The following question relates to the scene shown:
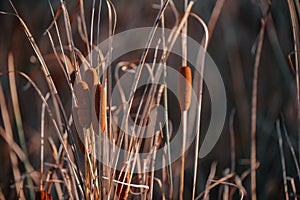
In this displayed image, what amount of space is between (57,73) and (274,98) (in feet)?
2.51

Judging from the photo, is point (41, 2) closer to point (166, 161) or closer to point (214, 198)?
point (214, 198)

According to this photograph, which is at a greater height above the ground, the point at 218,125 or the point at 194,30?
the point at 194,30

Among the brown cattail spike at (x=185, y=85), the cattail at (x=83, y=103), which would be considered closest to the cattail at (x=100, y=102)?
the cattail at (x=83, y=103)

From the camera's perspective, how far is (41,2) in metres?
2.37

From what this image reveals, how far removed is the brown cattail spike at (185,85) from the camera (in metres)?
0.87

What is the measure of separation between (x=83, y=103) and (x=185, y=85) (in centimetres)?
15

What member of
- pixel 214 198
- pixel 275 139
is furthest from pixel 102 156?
pixel 275 139

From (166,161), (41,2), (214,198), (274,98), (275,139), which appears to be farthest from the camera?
(41,2)

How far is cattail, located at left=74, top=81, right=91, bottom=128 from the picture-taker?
823mm

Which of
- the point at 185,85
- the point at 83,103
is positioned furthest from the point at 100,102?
the point at 185,85

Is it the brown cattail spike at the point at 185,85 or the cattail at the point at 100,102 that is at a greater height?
the brown cattail spike at the point at 185,85

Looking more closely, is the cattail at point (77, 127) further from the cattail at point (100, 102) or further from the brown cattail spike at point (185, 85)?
the brown cattail spike at point (185, 85)

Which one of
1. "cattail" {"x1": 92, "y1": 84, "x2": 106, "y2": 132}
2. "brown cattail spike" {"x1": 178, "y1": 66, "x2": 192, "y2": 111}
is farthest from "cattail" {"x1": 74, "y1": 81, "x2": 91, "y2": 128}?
"brown cattail spike" {"x1": 178, "y1": 66, "x2": 192, "y2": 111}

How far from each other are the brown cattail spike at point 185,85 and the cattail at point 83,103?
5.4 inches
